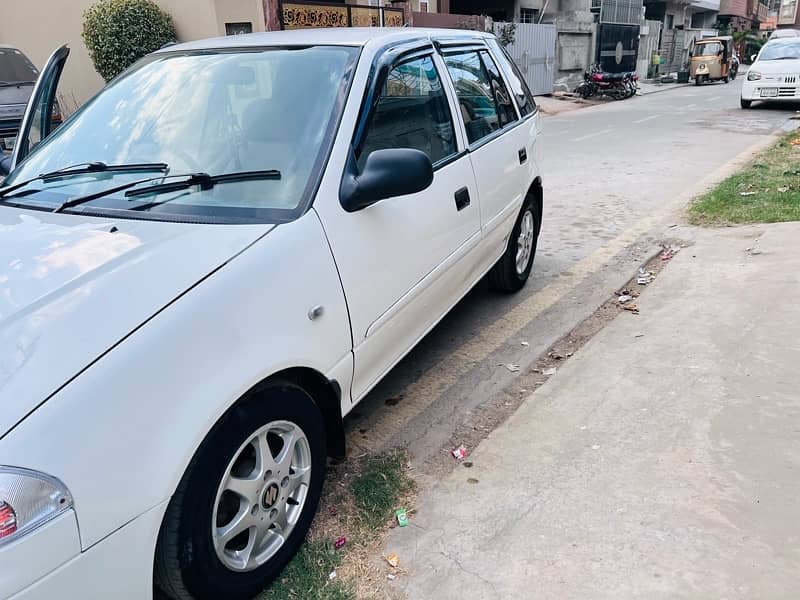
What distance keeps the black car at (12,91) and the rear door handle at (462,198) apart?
919 cm

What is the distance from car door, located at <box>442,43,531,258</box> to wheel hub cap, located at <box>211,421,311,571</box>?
203 centimetres

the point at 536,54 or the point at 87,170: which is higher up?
the point at 87,170

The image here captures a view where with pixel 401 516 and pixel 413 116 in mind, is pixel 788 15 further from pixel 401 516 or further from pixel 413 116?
pixel 401 516

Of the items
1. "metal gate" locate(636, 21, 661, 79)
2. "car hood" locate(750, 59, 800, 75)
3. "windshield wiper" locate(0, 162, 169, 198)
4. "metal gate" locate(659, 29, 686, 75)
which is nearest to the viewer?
"windshield wiper" locate(0, 162, 169, 198)

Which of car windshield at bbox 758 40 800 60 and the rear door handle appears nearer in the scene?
the rear door handle

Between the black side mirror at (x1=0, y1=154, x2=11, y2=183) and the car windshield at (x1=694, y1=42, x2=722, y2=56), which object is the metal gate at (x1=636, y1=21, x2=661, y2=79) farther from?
the black side mirror at (x1=0, y1=154, x2=11, y2=183)

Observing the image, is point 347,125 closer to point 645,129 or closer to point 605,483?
point 605,483

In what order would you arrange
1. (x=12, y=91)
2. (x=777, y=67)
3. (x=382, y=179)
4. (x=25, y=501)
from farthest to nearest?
(x=777, y=67), (x=12, y=91), (x=382, y=179), (x=25, y=501)

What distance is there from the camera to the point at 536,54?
26125 mm

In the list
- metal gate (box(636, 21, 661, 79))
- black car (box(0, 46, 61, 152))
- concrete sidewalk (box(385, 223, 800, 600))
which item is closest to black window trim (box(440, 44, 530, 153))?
concrete sidewalk (box(385, 223, 800, 600))

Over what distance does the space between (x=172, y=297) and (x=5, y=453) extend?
1.95 ft

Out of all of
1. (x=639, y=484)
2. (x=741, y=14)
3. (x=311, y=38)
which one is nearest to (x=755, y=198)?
(x=639, y=484)

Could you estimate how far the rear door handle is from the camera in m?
3.54

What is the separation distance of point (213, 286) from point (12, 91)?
37.5ft
